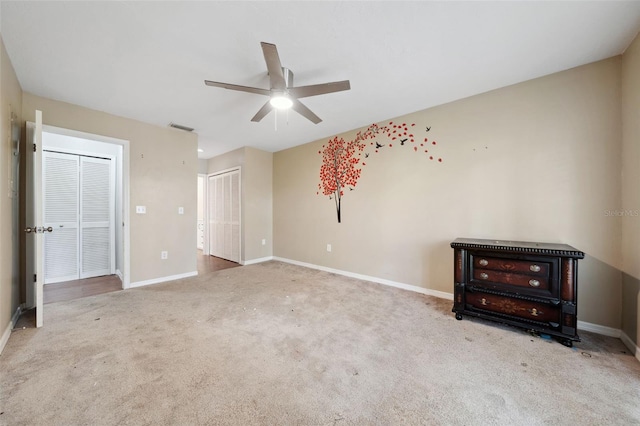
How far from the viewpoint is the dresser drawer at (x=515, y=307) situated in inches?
80.4

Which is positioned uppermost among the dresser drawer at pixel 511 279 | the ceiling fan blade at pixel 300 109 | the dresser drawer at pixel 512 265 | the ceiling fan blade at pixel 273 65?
the ceiling fan blade at pixel 273 65

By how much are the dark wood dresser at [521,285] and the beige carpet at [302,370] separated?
15cm

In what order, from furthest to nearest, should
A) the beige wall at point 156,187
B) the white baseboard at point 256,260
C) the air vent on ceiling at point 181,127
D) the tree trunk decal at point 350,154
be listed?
1. the white baseboard at point 256,260
2. the air vent on ceiling at point 181,127
3. the tree trunk decal at point 350,154
4. the beige wall at point 156,187

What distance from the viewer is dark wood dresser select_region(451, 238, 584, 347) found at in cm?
196

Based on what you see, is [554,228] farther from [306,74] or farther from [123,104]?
[123,104]

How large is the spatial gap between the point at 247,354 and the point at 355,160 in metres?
3.07

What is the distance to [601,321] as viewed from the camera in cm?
215

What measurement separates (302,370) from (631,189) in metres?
2.92

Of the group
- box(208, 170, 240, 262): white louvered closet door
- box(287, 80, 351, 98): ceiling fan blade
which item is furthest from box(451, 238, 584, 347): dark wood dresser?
box(208, 170, 240, 262): white louvered closet door

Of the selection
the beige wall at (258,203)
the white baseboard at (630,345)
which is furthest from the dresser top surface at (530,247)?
the beige wall at (258,203)

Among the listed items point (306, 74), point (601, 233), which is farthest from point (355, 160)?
point (601, 233)

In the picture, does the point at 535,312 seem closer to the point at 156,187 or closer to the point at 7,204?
the point at 7,204

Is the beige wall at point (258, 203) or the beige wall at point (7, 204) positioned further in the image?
the beige wall at point (258, 203)

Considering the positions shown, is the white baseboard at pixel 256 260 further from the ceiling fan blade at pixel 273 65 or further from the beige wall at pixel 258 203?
the ceiling fan blade at pixel 273 65
